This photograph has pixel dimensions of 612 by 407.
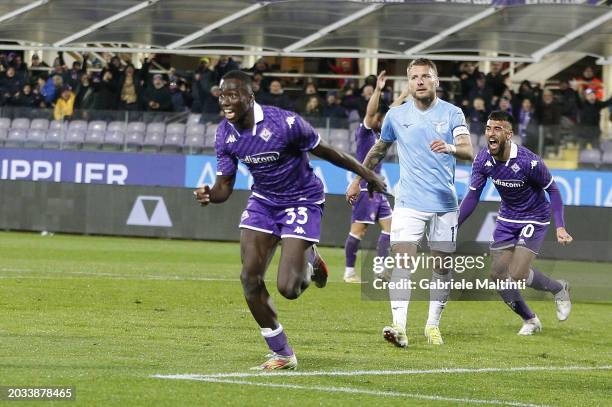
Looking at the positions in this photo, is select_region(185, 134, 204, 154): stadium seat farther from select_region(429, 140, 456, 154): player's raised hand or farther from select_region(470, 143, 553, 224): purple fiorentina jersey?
select_region(429, 140, 456, 154): player's raised hand

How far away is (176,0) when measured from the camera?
30812 mm

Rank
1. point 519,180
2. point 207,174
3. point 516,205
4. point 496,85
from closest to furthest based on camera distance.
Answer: point 519,180 → point 516,205 → point 496,85 → point 207,174

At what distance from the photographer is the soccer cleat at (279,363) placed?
395 inches

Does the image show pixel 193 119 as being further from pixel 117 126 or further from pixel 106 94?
pixel 106 94

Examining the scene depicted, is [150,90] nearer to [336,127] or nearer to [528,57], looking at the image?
[336,127]

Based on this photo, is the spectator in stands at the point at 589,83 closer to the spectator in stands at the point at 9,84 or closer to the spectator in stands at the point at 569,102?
the spectator in stands at the point at 569,102

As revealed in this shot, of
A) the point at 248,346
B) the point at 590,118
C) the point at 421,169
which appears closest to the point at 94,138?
the point at 590,118

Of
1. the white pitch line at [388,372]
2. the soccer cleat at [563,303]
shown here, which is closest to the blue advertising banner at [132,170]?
the soccer cleat at [563,303]

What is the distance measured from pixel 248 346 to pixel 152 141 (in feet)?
58.6

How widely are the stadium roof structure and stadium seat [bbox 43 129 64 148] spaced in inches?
79.7

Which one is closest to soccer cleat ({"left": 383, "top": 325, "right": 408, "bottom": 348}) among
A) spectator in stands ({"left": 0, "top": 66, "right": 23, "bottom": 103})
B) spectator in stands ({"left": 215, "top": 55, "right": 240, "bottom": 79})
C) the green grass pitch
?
the green grass pitch

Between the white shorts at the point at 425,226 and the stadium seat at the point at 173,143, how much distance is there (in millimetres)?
16870

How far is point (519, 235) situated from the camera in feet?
45.9

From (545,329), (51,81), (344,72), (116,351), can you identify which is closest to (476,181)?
(545,329)
